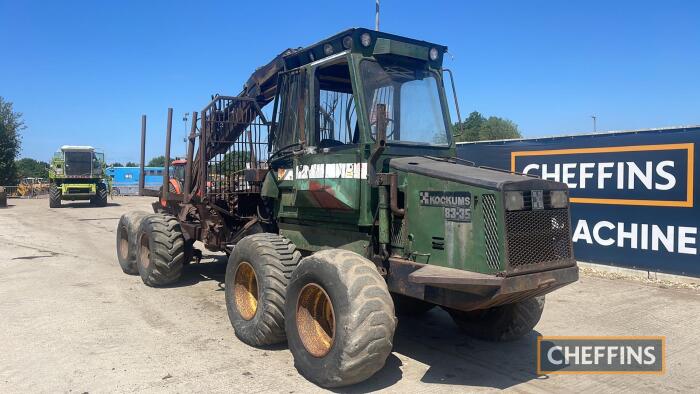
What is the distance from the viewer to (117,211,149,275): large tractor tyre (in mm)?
9375

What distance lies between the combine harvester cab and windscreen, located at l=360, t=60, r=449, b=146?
14 millimetres

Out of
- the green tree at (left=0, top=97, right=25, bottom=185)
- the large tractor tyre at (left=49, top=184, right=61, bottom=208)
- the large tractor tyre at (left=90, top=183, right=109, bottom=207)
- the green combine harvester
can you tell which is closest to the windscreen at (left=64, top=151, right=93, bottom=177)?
the green combine harvester

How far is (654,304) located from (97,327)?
7653 mm

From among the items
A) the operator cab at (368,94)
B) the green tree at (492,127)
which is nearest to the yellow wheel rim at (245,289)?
the operator cab at (368,94)

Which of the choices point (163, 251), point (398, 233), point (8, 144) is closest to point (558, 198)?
point (398, 233)

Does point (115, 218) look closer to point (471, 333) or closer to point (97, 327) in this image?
point (97, 327)

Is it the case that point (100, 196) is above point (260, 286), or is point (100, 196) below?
above

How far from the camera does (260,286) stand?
5.55 meters

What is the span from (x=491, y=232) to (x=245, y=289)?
3174 mm

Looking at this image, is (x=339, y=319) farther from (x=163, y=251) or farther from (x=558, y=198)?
(x=163, y=251)

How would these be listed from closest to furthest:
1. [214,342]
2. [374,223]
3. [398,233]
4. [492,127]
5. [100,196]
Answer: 1. [398,233]
2. [374,223]
3. [214,342]
4. [100,196]
5. [492,127]

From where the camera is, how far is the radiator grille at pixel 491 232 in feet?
13.7

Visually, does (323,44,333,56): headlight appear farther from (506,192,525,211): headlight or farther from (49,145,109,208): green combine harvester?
(49,145,109,208): green combine harvester

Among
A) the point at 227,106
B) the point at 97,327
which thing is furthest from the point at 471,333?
the point at 227,106
